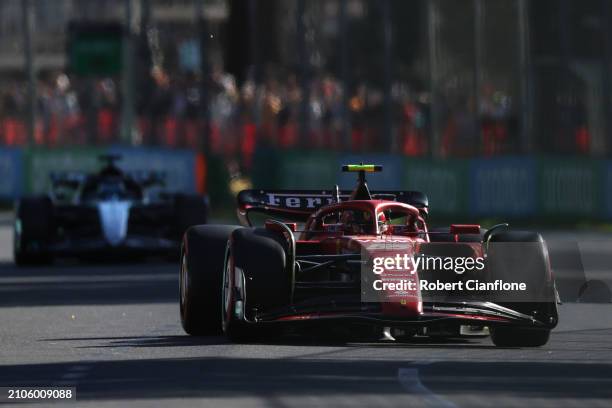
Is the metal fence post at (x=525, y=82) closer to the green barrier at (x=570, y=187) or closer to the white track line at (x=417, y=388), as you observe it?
the green barrier at (x=570, y=187)

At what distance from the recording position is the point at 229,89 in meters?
38.6

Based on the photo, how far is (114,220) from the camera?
73.9 feet

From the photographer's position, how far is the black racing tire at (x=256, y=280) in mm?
12617

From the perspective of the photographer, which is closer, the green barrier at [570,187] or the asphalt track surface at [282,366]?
the asphalt track surface at [282,366]

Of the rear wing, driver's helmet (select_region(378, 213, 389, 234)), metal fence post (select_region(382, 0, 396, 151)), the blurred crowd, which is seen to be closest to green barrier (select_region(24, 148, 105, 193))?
the blurred crowd

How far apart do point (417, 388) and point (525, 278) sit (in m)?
2.72

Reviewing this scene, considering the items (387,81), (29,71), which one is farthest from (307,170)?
(29,71)

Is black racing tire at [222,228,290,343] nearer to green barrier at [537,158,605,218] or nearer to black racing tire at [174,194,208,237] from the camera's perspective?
black racing tire at [174,194,208,237]

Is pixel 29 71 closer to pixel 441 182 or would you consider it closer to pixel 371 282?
pixel 441 182

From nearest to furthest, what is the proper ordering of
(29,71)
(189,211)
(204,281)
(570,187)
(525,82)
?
(204,281) < (189,211) < (570,187) < (525,82) < (29,71)

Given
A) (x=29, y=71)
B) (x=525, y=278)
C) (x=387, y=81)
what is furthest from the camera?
(x=29, y=71)

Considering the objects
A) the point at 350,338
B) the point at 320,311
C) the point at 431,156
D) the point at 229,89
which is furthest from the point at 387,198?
the point at 229,89

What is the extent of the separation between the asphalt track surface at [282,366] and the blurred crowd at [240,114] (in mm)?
18066

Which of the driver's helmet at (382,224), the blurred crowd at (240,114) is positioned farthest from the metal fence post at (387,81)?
the driver's helmet at (382,224)
